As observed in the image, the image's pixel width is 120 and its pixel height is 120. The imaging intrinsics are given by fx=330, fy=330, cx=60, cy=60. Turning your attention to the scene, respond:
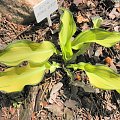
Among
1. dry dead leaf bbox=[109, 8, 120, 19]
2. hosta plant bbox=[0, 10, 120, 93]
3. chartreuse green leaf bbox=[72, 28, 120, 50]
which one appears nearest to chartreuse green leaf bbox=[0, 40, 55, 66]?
hosta plant bbox=[0, 10, 120, 93]

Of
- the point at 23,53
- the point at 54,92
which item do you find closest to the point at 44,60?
the point at 23,53

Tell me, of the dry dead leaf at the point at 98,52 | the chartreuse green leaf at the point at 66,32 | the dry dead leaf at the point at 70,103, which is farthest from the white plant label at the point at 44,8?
the dry dead leaf at the point at 70,103

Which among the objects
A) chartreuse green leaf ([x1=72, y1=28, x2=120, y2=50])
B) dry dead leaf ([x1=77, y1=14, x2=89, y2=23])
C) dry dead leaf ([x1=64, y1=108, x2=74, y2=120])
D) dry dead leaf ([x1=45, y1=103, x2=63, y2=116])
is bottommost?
dry dead leaf ([x1=64, y1=108, x2=74, y2=120])

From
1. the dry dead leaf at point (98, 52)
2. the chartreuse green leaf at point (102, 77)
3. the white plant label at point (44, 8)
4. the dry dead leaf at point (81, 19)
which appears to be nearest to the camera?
the chartreuse green leaf at point (102, 77)

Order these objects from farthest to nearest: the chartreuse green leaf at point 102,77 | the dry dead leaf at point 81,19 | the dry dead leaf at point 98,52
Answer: the dry dead leaf at point 81,19, the dry dead leaf at point 98,52, the chartreuse green leaf at point 102,77

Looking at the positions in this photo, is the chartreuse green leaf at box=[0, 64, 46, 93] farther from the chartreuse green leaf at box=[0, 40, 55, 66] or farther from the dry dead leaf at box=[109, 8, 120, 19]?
the dry dead leaf at box=[109, 8, 120, 19]

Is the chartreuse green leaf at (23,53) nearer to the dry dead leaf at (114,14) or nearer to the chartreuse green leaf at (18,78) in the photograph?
the chartreuse green leaf at (18,78)
